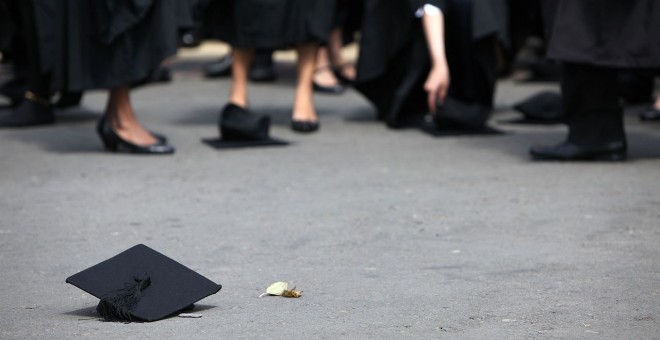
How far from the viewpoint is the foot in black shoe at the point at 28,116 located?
7.09 m

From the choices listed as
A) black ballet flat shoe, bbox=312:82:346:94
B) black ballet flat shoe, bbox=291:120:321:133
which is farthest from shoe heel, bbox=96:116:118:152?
black ballet flat shoe, bbox=312:82:346:94

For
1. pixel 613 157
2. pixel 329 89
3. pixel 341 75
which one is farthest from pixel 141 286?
pixel 341 75

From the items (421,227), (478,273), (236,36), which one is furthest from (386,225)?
(236,36)

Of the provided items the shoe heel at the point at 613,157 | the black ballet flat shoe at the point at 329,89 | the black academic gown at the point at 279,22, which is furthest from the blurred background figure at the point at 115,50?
the black ballet flat shoe at the point at 329,89

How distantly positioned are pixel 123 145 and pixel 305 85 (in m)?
1.27

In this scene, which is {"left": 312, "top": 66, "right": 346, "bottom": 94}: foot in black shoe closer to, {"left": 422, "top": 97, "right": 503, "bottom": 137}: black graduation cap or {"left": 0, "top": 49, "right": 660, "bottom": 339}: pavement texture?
{"left": 0, "top": 49, "right": 660, "bottom": 339}: pavement texture

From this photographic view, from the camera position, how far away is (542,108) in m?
7.11

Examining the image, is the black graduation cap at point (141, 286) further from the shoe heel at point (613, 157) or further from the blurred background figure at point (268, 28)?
the blurred background figure at point (268, 28)

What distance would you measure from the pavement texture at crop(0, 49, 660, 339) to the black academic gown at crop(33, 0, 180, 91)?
0.39 meters

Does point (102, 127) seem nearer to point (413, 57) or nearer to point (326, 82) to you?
point (413, 57)

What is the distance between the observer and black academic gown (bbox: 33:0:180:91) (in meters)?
5.77

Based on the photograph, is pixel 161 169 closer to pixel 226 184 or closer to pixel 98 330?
pixel 226 184

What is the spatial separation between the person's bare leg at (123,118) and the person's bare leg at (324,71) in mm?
2909

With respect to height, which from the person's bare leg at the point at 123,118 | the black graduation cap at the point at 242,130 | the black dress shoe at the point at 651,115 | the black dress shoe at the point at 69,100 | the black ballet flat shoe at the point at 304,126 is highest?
the person's bare leg at the point at 123,118
